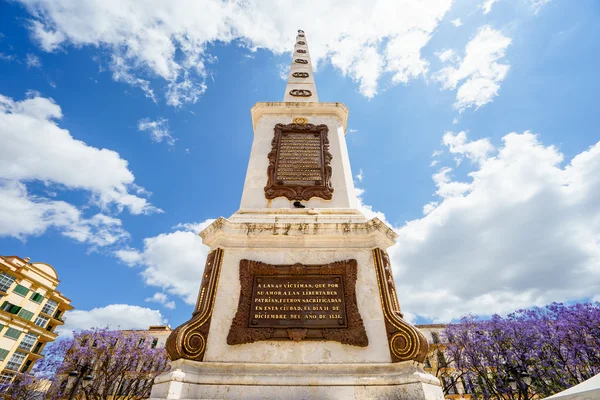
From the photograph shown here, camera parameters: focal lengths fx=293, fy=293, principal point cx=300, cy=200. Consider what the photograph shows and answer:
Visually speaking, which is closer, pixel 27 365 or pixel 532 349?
pixel 532 349

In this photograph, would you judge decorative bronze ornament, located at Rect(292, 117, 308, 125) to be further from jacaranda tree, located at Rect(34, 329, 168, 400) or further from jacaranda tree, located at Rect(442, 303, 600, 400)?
jacaranda tree, located at Rect(34, 329, 168, 400)

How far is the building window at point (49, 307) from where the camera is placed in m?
35.9

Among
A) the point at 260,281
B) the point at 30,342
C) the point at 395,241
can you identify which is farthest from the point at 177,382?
the point at 30,342

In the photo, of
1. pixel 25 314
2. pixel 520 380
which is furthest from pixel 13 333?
pixel 520 380

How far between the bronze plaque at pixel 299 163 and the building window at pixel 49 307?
43824mm

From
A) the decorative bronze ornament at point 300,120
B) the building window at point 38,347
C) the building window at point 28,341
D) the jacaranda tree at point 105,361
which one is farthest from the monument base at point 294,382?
the building window at point 38,347

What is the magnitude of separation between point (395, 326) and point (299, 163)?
14.2ft

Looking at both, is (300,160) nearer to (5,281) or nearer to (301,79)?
(301,79)

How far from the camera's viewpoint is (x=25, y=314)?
32812 mm

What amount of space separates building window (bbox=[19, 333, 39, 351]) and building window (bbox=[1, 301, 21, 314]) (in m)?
3.41

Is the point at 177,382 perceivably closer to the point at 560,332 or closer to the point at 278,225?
the point at 278,225

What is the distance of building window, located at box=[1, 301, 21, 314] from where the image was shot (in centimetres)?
3043

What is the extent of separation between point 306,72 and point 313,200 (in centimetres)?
717

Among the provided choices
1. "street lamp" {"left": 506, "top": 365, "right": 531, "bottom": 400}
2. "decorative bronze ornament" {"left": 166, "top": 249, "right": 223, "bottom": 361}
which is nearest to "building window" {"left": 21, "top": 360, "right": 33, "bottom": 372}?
"decorative bronze ornament" {"left": 166, "top": 249, "right": 223, "bottom": 361}
